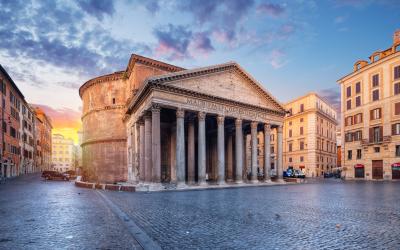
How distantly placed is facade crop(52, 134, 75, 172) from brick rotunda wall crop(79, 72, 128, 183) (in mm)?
108695

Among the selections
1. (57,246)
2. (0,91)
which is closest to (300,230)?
(57,246)

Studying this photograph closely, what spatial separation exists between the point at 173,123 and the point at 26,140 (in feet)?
146

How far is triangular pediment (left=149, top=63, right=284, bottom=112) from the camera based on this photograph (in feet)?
85.0

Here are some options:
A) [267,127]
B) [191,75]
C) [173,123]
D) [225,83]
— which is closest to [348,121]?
[267,127]

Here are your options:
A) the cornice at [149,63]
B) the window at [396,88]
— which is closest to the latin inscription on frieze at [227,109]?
the cornice at [149,63]

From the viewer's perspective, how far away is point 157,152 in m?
24.0

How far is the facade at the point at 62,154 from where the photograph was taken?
141m

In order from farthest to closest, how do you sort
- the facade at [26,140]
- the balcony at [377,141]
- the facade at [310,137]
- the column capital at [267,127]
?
the facade at [26,140], the facade at [310,137], the balcony at [377,141], the column capital at [267,127]

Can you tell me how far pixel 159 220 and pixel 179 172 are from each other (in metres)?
15.3

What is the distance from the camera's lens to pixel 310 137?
5641cm

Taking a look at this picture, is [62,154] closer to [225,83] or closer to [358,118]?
[225,83]

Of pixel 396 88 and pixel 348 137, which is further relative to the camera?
pixel 348 137

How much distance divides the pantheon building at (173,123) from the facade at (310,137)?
2302 cm

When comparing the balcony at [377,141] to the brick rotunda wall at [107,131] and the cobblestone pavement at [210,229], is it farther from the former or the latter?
the brick rotunda wall at [107,131]
